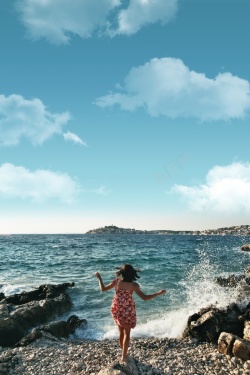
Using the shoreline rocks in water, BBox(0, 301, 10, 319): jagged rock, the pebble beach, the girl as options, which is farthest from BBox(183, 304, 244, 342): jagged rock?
BBox(0, 301, 10, 319): jagged rock

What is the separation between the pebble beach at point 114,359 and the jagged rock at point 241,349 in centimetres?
19

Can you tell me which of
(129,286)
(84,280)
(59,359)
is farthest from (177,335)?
(84,280)

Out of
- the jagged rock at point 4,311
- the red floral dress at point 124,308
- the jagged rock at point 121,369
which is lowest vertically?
the jagged rock at point 4,311

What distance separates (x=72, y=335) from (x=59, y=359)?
14.0ft

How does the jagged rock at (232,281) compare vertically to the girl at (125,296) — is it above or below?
below

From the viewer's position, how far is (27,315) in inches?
642

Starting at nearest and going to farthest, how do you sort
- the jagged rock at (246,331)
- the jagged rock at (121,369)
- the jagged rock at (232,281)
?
the jagged rock at (121,369) < the jagged rock at (246,331) < the jagged rock at (232,281)

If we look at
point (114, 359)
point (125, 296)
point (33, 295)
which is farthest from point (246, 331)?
point (33, 295)

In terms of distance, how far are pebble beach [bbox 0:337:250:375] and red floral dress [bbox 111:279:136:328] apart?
1173mm

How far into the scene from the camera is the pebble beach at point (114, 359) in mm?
9984

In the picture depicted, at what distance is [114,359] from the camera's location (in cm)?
1078

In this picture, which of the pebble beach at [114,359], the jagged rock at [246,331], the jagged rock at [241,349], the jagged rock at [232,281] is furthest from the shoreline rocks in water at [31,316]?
the jagged rock at [232,281]

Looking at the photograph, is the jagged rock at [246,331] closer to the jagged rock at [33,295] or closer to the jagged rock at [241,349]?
the jagged rock at [241,349]

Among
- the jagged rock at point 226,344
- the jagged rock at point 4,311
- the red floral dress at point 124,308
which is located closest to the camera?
the red floral dress at point 124,308
